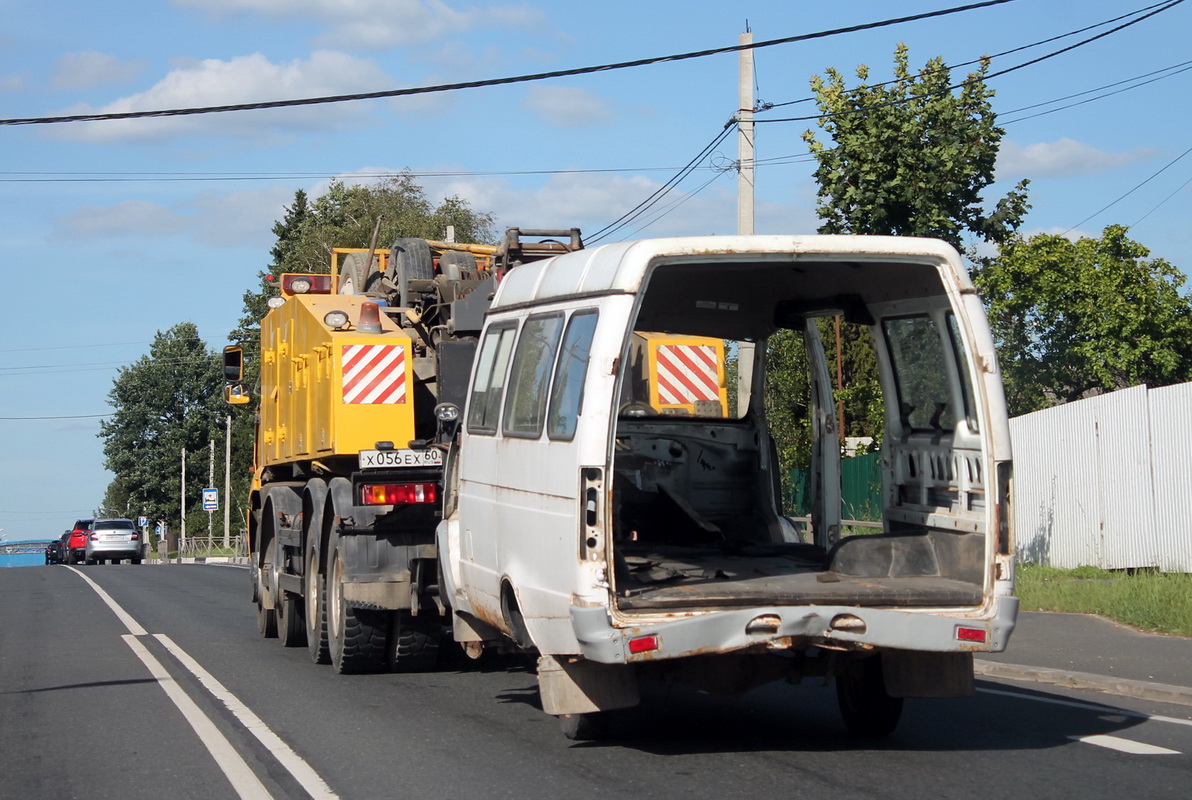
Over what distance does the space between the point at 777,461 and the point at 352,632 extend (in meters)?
3.34

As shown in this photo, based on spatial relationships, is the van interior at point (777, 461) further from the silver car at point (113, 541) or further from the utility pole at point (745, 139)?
the silver car at point (113, 541)

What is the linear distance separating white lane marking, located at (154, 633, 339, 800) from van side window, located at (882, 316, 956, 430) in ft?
11.8

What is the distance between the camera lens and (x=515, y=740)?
7.73 m

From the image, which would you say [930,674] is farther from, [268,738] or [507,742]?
[268,738]

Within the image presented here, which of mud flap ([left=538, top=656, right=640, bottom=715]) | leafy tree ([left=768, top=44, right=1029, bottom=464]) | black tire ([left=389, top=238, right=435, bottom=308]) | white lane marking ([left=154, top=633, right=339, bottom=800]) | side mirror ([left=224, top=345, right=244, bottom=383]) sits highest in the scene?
leafy tree ([left=768, top=44, right=1029, bottom=464])

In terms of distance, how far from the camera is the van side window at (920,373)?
761 cm

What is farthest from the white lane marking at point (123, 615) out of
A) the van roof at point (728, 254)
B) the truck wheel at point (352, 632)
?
the van roof at point (728, 254)

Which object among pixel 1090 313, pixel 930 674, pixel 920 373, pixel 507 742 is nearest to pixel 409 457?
pixel 507 742

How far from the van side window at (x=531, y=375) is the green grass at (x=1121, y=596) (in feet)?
21.0

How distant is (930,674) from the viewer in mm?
7055

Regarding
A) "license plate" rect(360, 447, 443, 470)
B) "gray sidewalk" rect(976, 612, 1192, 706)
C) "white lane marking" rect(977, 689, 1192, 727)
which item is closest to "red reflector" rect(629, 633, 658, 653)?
"white lane marking" rect(977, 689, 1192, 727)

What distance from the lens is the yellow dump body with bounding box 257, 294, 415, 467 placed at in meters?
10.2

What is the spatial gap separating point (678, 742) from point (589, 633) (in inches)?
64.8

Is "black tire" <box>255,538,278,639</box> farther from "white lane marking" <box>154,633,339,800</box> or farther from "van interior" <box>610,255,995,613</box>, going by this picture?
"van interior" <box>610,255,995,613</box>
